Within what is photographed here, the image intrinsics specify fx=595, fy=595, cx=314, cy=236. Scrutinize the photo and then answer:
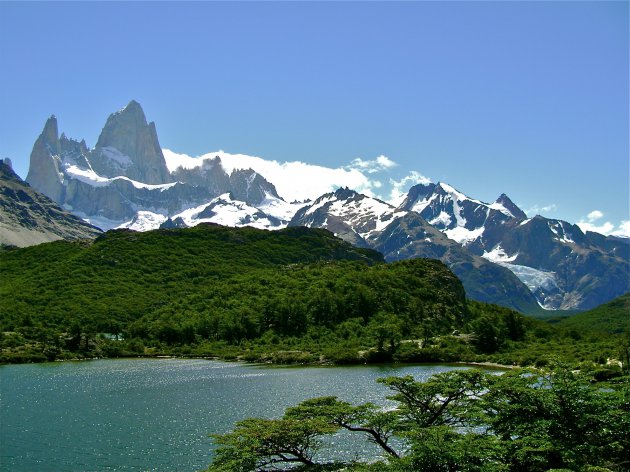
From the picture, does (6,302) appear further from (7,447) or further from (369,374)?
(7,447)

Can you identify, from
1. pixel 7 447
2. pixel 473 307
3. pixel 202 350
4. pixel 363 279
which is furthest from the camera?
pixel 473 307

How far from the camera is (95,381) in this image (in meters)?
A: 94.6

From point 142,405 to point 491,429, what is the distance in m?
50.1

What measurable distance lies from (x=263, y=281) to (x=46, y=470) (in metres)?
150

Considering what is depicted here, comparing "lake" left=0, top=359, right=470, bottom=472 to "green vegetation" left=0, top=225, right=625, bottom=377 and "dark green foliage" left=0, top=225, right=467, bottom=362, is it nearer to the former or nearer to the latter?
"green vegetation" left=0, top=225, right=625, bottom=377

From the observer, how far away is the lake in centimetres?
4991

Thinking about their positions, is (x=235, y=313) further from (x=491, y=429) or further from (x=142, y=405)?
(x=491, y=429)

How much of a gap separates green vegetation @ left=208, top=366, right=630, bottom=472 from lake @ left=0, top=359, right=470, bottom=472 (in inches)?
476

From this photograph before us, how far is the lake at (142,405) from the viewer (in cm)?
4991

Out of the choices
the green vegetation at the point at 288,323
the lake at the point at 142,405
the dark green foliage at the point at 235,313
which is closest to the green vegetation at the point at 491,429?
the lake at the point at 142,405

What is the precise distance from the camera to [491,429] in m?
36.0

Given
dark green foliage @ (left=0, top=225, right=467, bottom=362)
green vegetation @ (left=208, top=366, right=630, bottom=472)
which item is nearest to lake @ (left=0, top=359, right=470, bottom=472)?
green vegetation @ (left=208, top=366, right=630, bottom=472)

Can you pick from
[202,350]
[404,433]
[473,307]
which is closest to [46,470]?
[404,433]

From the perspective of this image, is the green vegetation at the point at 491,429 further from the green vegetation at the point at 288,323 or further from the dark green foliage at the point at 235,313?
the dark green foliage at the point at 235,313
